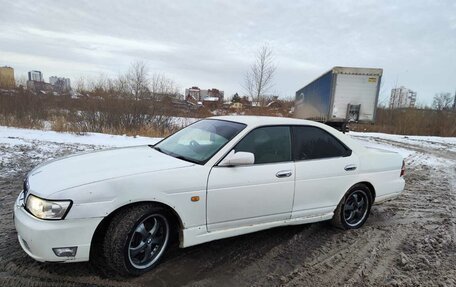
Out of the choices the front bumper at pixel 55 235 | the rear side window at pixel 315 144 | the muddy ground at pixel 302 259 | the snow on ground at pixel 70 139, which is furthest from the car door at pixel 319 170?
the snow on ground at pixel 70 139

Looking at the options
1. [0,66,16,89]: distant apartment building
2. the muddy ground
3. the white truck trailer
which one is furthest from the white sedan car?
[0,66,16,89]: distant apartment building

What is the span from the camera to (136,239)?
9.12ft

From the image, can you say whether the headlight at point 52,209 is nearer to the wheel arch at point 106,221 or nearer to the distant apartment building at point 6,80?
the wheel arch at point 106,221

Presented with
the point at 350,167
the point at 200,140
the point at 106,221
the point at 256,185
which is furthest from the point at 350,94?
the point at 106,221

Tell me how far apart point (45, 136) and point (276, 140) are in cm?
1026

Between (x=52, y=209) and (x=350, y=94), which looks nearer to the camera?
(x=52, y=209)

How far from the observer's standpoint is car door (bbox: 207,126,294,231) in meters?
3.03

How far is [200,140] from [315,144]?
1.50m

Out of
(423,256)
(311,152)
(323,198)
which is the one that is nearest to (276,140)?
(311,152)

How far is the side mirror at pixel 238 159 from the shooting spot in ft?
10.0

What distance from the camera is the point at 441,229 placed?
14.2 ft

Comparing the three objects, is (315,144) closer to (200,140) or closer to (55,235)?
(200,140)

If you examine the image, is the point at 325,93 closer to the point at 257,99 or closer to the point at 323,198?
the point at 323,198

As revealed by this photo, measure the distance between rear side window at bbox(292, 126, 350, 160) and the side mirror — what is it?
2.61ft
